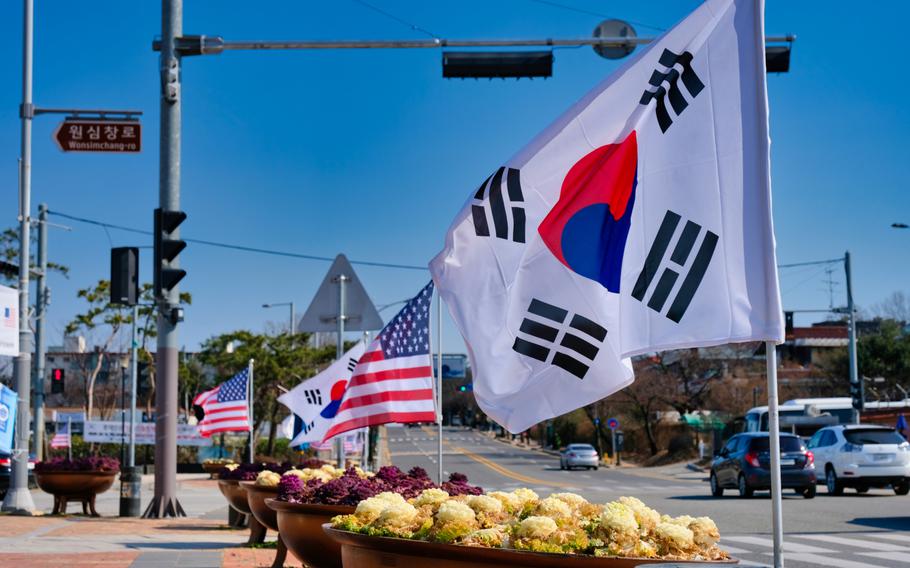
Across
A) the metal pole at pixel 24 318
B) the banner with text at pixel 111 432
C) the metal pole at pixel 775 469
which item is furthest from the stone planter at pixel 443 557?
the banner with text at pixel 111 432

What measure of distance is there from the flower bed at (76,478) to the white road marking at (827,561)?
497 inches

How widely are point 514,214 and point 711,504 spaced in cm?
2059

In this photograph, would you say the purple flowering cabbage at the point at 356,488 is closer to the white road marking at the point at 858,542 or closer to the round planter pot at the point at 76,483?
the white road marking at the point at 858,542

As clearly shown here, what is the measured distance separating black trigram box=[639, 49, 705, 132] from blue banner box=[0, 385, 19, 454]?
9743 millimetres

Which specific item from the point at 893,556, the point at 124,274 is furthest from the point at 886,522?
the point at 124,274

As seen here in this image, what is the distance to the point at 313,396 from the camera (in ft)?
59.3

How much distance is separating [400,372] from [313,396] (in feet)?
17.7

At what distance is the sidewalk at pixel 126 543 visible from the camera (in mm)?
12148

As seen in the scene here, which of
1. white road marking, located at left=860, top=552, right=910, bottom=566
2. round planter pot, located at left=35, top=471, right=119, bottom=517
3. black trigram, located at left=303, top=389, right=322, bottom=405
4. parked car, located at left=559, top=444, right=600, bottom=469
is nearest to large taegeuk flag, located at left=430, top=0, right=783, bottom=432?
white road marking, located at left=860, top=552, right=910, bottom=566

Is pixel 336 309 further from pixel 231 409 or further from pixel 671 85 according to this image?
pixel 231 409

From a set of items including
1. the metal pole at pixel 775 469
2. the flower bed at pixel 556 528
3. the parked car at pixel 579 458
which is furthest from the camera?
the parked car at pixel 579 458

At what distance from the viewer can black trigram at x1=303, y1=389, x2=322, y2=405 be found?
58.9ft

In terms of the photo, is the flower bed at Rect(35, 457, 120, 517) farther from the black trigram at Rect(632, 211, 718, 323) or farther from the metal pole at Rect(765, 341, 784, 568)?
the metal pole at Rect(765, 341, 784, 568)

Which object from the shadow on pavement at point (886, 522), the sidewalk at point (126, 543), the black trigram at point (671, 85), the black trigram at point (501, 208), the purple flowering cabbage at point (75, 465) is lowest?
the shadow on pavement at point (886, 522)
